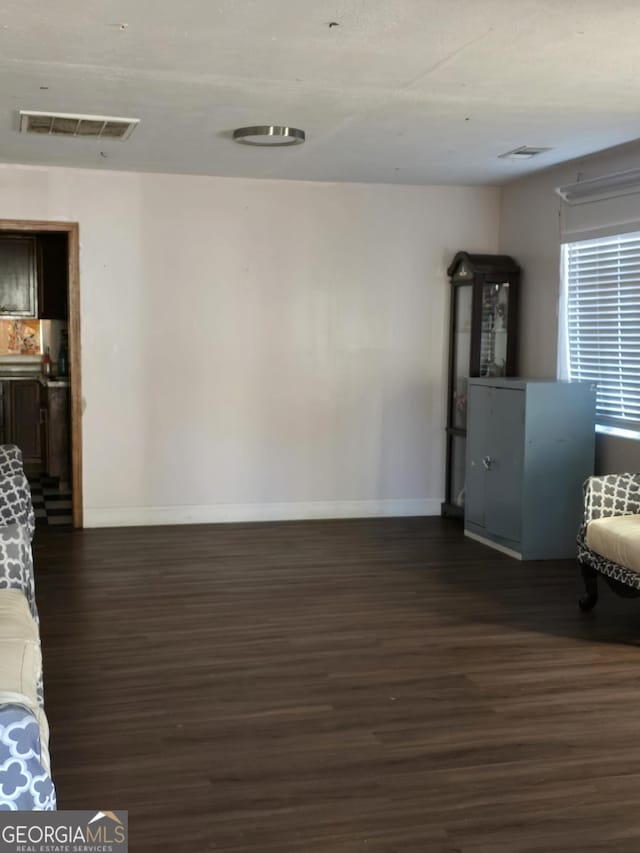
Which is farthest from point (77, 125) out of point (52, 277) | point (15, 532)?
point (52, 277)

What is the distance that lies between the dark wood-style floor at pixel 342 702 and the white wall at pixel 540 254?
4.87 ft

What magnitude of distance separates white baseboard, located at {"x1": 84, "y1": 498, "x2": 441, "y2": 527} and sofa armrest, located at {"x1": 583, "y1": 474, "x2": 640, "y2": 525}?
252 centimetres

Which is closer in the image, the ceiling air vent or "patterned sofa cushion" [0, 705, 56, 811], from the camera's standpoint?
"patterned sofa cushion" [0, 705, 56, 811]

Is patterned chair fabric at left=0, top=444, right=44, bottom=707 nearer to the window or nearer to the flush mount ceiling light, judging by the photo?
the flush mount ceiling light

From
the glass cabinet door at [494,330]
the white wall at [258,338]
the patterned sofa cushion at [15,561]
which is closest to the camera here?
the patterned sofa cushion at [15,561]

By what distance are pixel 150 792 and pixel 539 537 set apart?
356cm

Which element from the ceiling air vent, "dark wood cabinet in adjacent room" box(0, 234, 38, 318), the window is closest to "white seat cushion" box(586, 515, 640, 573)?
the window

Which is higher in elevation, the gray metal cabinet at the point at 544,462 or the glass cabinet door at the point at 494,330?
the glass cabinet door at the point at 494,330

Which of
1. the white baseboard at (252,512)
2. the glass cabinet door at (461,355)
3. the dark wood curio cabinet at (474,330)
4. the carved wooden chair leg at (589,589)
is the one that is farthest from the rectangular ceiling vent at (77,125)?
the carved wooden chair leg at (589,589)

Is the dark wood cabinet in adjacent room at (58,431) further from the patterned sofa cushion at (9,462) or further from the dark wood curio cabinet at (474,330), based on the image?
the patterned sofa cushion at (9,462)

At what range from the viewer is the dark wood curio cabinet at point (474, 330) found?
21.9 feet

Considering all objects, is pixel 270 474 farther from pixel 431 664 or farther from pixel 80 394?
pixel 431 664

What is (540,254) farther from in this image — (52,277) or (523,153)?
(52,277)

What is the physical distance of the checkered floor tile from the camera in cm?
682
